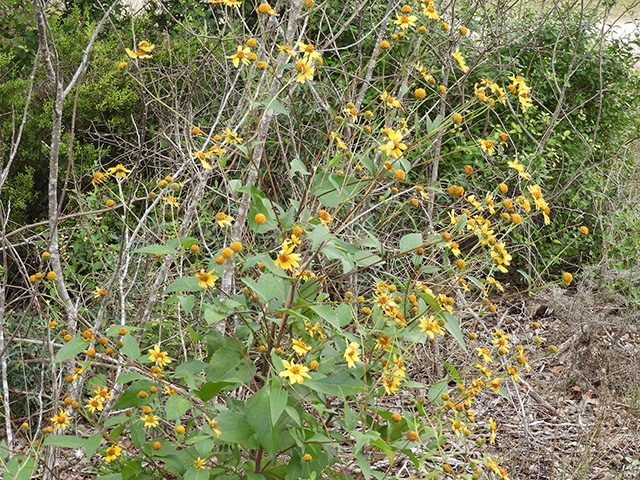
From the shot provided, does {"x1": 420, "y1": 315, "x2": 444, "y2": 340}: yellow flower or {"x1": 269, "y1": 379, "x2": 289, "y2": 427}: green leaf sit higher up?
{"x1": 420, "y1": 315, "x2": 444, "y2": 340}: yellow flower

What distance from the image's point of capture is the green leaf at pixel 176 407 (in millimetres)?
1705

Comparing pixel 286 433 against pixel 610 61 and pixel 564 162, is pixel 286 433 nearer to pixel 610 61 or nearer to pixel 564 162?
pixel 564 162

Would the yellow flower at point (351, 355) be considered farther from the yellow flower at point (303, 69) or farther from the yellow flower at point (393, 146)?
the yellow flower at point (303, 69)

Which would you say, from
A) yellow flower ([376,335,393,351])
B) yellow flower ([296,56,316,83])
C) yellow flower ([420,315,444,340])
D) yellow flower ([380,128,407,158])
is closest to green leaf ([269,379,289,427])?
yellow flower ([376,335,393,351])

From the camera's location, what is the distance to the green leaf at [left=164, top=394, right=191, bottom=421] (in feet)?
5.59

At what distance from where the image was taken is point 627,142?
16.8ft

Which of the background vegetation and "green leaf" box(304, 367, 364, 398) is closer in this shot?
"green leaf" box(304, 367, 364, 398)

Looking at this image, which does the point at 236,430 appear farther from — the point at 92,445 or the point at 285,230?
the point at 285,230

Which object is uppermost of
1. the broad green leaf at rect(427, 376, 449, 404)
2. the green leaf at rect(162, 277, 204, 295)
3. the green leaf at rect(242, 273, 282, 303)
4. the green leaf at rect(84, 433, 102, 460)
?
the green leaf at rect(242, 273, 282, 303)

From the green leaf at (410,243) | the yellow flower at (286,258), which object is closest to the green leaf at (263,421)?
the yellow flower at (286,258)

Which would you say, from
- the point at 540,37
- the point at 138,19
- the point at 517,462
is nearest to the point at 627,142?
the point at 540,37

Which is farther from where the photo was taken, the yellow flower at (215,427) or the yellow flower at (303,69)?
the yellow flower at (303,69)

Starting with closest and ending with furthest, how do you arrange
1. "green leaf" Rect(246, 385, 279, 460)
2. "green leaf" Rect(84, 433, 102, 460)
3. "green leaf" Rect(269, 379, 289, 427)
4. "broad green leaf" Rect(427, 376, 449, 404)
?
"green leaf" Rect(269, 379, 289, 427) → "green leaf" Rect(246, 385, 279, 460) → "green leaf" Rect(84, 433, 102, 460) → "broad green leaf" Rect(427, 376, 449, 404)

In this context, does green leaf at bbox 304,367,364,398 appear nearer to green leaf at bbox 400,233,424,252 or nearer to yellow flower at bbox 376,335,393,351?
yellow flower at bbox 376,335,393,351
